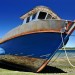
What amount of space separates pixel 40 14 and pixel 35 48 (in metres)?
2.27

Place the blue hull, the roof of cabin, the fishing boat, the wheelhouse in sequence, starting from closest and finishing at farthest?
the fishing boat
the blue hull
the roof of cabin
the wheelhouse

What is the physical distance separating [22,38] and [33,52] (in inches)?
45.5

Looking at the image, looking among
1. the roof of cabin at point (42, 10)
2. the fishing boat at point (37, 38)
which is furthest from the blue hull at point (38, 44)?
the roof of cabin at point (42, 10)

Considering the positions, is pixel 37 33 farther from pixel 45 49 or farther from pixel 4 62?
pixel 4 62

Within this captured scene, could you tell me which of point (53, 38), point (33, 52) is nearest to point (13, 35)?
point (33, 52)

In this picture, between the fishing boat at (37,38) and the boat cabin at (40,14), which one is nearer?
the fishing boat at (37,38)

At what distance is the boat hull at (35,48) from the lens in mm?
15711

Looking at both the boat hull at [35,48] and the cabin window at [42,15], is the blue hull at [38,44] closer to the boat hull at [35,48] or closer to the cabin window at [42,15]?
the boat hull at [35,48]

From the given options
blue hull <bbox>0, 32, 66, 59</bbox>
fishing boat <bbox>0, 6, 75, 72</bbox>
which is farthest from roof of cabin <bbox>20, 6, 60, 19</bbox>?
blue hull <bbox>0, 32, 66, 59</bbox>

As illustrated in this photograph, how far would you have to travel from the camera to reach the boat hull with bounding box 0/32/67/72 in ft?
51.5

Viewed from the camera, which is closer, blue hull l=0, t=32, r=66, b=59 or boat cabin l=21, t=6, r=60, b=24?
blue hull l=0, t=32, r=66, b=59

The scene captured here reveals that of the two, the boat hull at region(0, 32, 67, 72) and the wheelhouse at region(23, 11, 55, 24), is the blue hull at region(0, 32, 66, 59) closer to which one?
the boat hull at region(0, 32, 67, 72)

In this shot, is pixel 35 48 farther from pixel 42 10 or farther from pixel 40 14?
pixel 42 10

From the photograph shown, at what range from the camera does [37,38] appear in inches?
634
